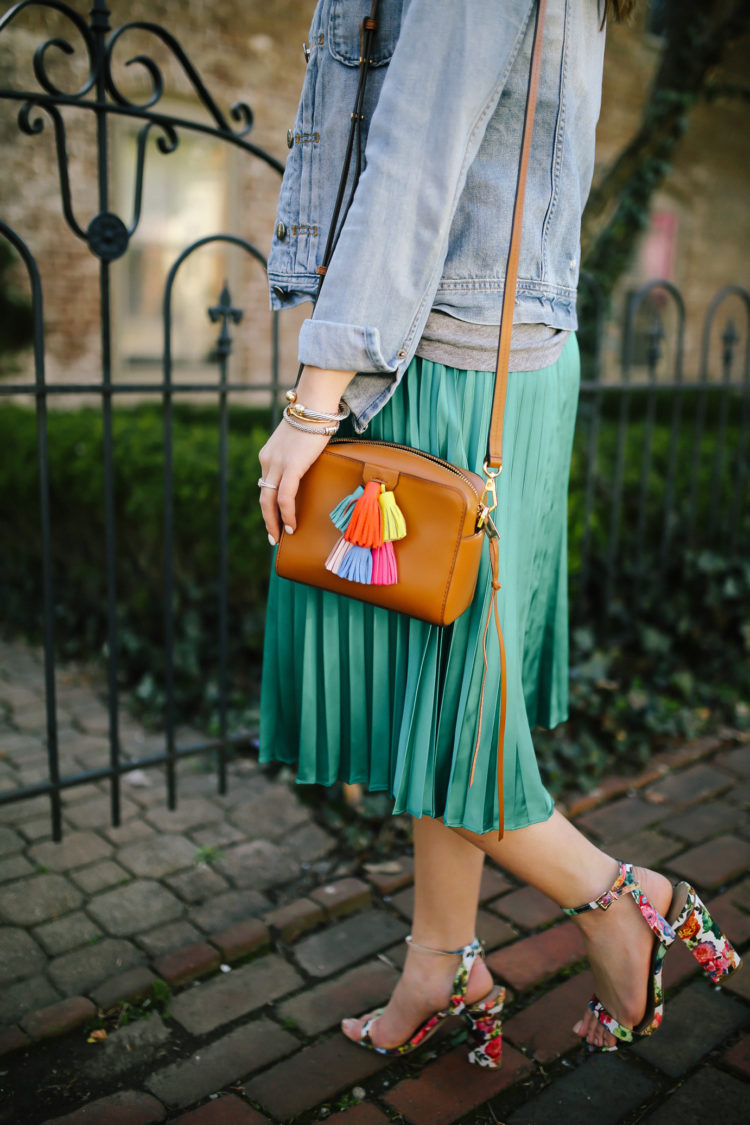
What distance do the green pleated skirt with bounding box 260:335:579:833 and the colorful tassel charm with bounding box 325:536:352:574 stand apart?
0.57ft

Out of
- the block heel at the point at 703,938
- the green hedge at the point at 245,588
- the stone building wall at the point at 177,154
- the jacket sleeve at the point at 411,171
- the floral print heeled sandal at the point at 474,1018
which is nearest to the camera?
the jacket sleeve at the point at 411,171

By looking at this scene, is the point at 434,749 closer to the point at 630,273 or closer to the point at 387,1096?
the point at 387,1096

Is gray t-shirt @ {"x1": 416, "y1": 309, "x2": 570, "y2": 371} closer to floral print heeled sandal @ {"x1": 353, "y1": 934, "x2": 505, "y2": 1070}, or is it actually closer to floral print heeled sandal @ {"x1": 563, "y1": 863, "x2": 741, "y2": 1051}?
floral print heeled sandal @ {"x1": 563, "y1": 863, "x2": 741, "y2": 1051}

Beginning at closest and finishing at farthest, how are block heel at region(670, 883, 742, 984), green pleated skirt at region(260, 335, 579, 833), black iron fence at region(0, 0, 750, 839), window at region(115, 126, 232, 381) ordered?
green pleated skirt at region(260, 335, 579, 833), block heel at region(670, 883, 742, 984), black iron fence at region(0, 0, 750, 839), window at region(115, 126, 232, 381)

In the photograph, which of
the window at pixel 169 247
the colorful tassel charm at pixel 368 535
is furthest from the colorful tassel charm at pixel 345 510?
the window at pixel 169 247

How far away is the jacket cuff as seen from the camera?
1146mm

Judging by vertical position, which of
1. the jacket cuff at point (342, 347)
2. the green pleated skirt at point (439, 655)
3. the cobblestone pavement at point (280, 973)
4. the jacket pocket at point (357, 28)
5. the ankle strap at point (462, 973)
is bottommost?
the cobblestone pavement at point (280, 973)

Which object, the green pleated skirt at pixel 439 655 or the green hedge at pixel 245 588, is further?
the green hedge at pixel 245 588

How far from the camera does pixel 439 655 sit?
1.33 meters

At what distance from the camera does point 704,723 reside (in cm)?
304

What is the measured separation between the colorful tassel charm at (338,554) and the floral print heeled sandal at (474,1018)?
0.74m

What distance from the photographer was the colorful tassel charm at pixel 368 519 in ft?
3.88

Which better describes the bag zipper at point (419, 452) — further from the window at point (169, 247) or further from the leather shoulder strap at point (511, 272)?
the window at point (169, 247)

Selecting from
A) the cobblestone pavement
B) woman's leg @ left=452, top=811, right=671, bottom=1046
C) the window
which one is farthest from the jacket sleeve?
the window
